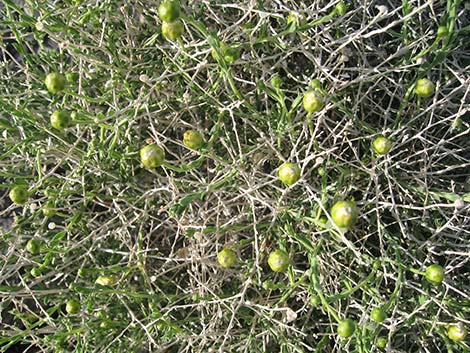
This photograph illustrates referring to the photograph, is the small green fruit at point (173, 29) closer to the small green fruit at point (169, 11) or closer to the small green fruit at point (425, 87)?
the small green fruit at point (169, 11)

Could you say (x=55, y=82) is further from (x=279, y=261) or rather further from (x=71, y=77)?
(x=279, y=261)

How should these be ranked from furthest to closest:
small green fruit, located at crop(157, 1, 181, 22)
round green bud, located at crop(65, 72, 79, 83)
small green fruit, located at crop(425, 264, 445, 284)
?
Answer: round green bud, located at crop(65, 72, 79, 83) → small green fruit, located at crop(425, 264, 445, 284) → small green fruit, located at crop(157, 1, 181, 22)

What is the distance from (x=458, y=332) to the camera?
2.72 feet

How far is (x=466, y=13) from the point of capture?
42.1 inches

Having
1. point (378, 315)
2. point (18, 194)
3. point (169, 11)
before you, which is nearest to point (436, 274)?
point (378, 315)

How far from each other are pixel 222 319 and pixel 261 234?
0.60 feet

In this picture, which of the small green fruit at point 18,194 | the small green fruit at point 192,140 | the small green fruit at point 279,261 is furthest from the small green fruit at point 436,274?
the small green fruit at point 18,194

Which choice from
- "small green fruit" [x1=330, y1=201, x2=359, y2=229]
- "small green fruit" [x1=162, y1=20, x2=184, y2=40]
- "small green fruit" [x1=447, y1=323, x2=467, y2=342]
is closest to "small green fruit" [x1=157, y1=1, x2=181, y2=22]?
"small green fruit" [x1=162, y1=20, x2=184, y2=40]

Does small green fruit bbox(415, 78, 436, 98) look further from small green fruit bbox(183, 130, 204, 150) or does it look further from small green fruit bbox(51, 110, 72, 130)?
small green fruit bbox(51, 110, 72, 130)

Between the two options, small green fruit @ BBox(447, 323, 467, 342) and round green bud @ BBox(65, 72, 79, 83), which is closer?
small green fruit @ BBox(447, 323, 467, 342)

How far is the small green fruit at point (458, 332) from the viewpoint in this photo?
825 mm

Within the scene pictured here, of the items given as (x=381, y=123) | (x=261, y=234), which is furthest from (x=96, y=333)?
(x=381, y=123)

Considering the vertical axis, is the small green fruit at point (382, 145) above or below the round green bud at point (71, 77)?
below

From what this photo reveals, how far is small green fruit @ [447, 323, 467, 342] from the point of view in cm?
83
